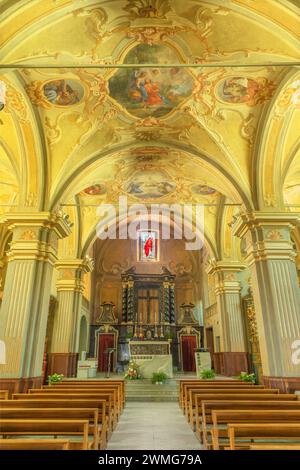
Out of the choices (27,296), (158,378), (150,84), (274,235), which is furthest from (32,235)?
(158,378)

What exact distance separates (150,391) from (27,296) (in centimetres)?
607

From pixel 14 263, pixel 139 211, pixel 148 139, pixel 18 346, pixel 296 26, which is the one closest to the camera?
pixel 296 26

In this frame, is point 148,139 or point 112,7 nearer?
point 112,7

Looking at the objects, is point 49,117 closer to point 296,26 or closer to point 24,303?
point 24,303

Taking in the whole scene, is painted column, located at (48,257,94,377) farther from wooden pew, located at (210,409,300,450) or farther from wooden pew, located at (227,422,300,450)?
wooden pew, located at (227,422,300,450)

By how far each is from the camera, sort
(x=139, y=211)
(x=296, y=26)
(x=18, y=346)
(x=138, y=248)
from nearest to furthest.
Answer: (x=296, y=26)
(x=18, y=346)
(x=139, y=211)
(x=138, y=248)

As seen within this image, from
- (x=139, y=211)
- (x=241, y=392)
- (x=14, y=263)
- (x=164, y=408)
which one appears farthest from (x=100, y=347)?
(x=241, y=392)

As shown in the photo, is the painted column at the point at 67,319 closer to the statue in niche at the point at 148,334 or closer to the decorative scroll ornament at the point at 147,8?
the statue in niche at the point at 148,334

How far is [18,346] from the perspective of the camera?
749cm

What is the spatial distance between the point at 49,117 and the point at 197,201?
288 inches

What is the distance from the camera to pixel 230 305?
14.0 meters

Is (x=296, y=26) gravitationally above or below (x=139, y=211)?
below

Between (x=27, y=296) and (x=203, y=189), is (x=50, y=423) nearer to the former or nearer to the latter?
(x=27, y=296)

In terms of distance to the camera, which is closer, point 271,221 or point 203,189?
point 271,221
